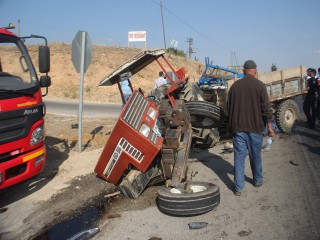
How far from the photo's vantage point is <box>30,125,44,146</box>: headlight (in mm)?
5188

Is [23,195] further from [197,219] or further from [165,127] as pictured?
[197,219]

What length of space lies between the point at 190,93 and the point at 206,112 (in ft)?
3.42

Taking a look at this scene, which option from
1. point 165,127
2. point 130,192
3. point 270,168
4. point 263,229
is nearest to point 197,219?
point 263,229

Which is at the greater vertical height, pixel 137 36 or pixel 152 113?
pixel 137 36

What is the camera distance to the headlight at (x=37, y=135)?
17.0 ft

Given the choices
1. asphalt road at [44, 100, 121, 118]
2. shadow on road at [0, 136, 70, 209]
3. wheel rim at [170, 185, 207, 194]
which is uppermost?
asphalt road at [44, 100, 121, 118]

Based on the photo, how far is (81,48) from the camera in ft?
26.5

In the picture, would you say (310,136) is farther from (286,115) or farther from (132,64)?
(132,64)

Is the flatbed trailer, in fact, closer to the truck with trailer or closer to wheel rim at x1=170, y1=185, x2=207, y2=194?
the truck with trailer

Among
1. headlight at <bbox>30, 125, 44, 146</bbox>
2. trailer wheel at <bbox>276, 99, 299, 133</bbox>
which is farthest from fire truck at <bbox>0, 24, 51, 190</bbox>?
trailer wheel at <bbox>276, 99, 299, 133</bbox>

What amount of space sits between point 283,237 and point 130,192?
2.25 m

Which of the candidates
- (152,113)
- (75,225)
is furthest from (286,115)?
(75,225)

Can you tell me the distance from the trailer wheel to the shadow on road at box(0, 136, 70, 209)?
18.9 ft

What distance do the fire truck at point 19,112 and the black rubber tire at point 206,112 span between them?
2.76 metres
